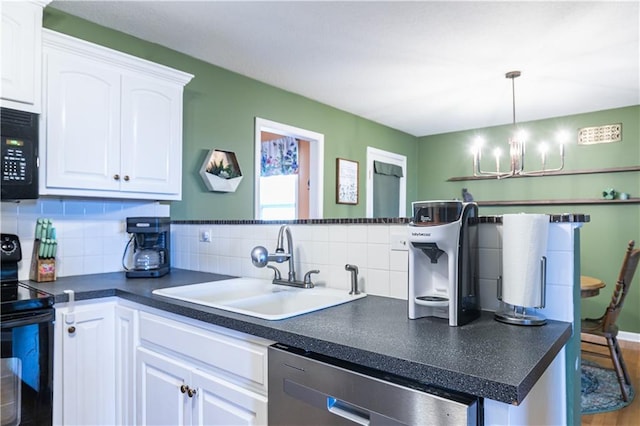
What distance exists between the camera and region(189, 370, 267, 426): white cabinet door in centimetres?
118

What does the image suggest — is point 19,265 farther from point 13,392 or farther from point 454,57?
point 454,57

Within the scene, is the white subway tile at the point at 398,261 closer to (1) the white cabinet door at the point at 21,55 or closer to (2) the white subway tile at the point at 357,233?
(2) the white subway tile at the point at 357,233

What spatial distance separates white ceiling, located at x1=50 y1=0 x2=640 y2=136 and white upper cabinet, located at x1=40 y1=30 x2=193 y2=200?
447 millimetres

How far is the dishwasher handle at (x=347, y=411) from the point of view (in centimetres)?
91

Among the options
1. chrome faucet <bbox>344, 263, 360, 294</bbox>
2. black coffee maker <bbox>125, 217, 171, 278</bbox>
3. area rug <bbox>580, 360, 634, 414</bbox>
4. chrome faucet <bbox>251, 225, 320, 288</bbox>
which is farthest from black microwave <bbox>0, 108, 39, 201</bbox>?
area rug <bbox>580, 360, 634, 414</bbox>

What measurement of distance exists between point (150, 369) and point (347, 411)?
40.6 inches

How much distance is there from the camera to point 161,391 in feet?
5.07

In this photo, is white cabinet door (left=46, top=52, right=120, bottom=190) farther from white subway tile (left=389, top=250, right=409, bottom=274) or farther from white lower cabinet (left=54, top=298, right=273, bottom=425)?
white subway tile (left=389, top=250, right=409, bottom=274)

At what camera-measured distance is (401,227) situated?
1.50 metres

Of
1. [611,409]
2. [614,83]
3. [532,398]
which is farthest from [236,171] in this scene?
[614,83]

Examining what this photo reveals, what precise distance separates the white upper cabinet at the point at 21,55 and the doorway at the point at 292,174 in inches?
76.3

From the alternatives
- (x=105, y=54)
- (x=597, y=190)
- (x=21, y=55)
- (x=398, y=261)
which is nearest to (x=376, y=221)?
(x=398, y=261)

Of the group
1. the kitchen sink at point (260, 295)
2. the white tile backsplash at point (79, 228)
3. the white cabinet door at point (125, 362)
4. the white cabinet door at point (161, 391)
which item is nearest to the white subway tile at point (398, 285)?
the kitchen sink at point (260, 295)

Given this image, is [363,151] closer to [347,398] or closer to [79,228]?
[79,228]
